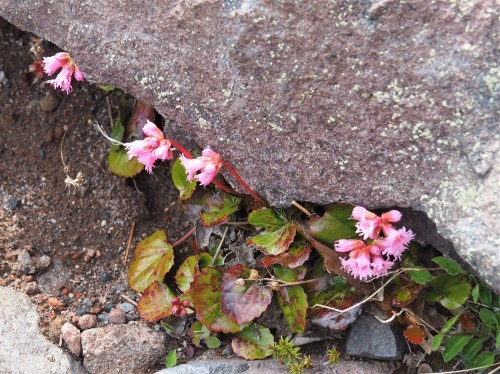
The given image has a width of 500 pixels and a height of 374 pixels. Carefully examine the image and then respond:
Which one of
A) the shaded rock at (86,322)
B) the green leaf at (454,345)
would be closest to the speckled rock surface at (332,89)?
the green leaf at (454,345)

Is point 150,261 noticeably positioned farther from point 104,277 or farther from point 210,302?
point 210,302

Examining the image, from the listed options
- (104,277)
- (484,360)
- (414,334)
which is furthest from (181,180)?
(484,360)

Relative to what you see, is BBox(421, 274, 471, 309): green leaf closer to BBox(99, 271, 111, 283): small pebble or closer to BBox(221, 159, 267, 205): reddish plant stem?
BBox(221, 159, 267, 205): reddish plant stem

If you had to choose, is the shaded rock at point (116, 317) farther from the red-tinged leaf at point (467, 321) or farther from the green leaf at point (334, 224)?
the red-tinged leaf at point (467, 321)

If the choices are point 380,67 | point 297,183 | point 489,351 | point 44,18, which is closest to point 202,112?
point 297,183

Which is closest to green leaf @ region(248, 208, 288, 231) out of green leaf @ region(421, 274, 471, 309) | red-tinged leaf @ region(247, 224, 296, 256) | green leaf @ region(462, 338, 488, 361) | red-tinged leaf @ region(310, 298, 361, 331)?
red-tinged leaf @ region(247, 224, 296, 256)
